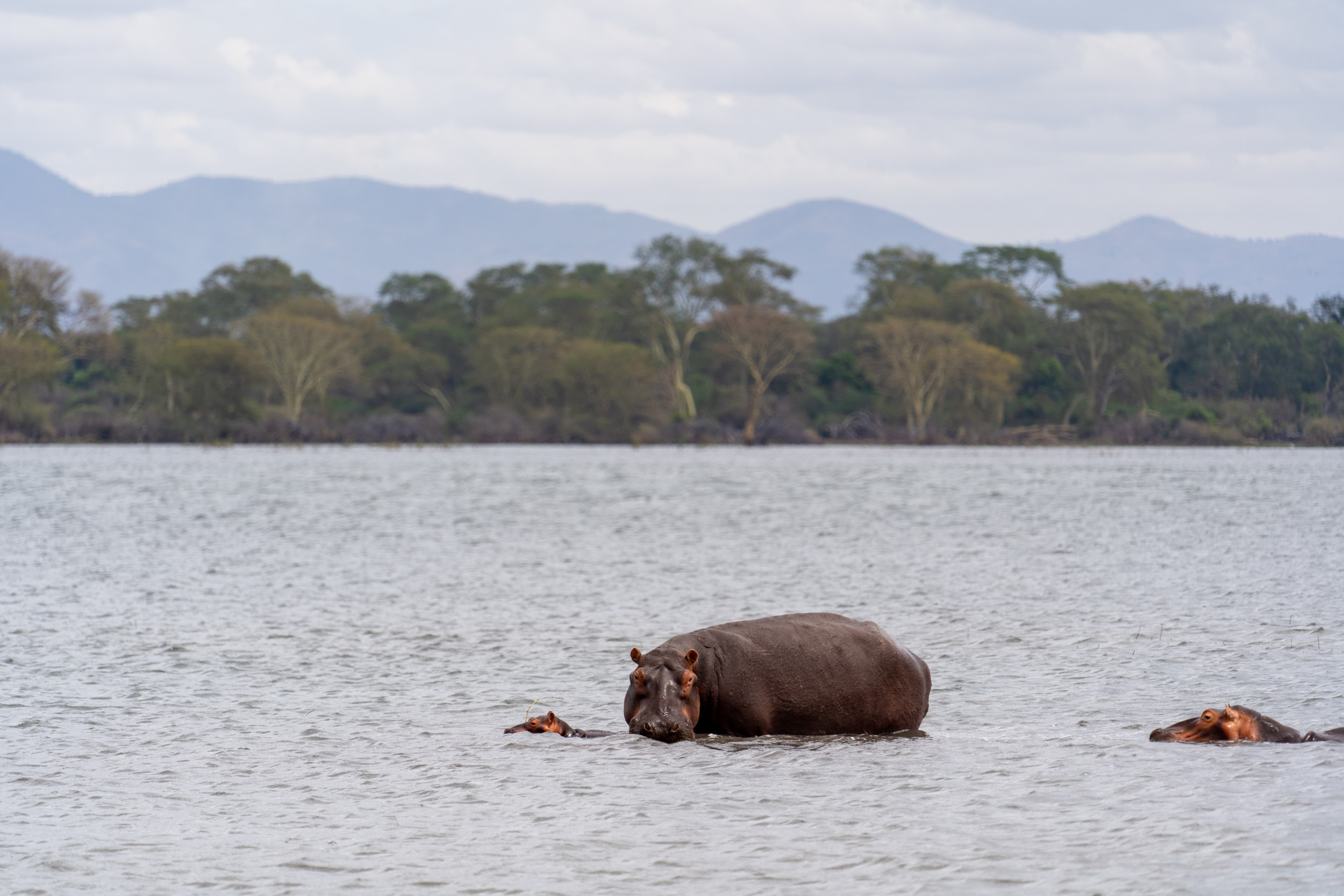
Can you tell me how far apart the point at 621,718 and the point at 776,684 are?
156 cm

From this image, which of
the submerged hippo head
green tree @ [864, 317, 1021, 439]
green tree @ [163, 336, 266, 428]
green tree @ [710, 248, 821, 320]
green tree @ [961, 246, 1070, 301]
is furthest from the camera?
green tree @ [961, 246, 1070, 301]

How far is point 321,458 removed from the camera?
279ft

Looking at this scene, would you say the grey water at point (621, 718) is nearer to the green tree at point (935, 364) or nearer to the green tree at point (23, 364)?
the green tree at point (935, 364)

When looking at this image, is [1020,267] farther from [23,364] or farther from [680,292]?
[23,364]

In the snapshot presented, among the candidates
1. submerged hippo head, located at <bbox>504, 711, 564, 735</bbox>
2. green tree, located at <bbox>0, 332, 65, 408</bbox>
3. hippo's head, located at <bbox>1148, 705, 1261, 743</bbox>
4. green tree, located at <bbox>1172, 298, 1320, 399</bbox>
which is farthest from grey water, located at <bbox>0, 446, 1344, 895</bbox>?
green tree, located at <bbox>1172, 298, 1320, 399</bbox>

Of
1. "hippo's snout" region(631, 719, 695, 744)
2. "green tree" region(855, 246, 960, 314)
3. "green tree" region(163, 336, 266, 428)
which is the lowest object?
"hippo's snout" region(631, 719, 695, 744)

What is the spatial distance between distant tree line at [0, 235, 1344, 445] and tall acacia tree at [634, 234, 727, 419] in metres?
0.18

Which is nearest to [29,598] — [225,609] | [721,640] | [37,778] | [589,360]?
[225,609]

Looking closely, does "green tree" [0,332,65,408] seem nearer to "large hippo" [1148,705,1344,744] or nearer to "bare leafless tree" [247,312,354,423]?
"bare leafless tree" [247,312,354,423]

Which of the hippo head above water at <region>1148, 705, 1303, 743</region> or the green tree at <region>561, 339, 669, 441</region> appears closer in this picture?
the hippo head above water at <region>1148, 705, 1303, 743</region>

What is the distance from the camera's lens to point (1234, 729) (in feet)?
32.9

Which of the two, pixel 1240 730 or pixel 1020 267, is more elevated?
pixel 1020 267

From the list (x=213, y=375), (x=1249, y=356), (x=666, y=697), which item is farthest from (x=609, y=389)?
(x=666, y=697)

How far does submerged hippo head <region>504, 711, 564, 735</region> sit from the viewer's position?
1048 centimetres
